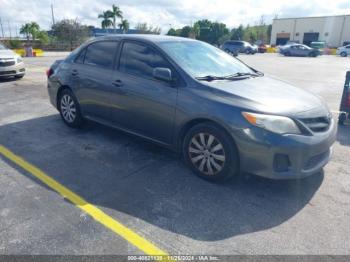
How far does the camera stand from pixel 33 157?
4.14 metres

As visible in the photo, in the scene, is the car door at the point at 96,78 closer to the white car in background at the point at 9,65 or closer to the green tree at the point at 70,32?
the white car in background at the point at 9,65

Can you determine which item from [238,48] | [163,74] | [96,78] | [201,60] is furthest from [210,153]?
[238,48]

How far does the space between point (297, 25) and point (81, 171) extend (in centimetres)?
7230

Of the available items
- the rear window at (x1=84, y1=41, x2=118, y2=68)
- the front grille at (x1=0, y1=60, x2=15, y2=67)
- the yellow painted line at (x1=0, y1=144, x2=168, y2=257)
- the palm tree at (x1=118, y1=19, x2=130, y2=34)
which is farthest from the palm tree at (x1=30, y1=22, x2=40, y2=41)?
the yellow painted line at (x1=0, y1=144, x2=168, y2=257)

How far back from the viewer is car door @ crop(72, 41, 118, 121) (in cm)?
445

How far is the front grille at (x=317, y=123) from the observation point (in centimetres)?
316

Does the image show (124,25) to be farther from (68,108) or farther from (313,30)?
(68,108)

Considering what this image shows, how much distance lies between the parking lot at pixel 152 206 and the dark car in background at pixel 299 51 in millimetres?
33421

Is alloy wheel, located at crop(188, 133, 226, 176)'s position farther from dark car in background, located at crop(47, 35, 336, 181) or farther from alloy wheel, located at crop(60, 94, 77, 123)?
alloy wheel, located at crop(60, 94, 77, 123)

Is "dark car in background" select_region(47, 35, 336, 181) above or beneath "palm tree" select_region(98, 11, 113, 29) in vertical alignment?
beneath

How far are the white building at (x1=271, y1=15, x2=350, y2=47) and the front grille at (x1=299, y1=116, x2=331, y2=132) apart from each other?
65957 mm

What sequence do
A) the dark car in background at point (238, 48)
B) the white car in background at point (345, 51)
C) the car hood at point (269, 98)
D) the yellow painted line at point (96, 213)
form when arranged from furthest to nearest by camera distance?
the dark car in background at point (238, 48), the white car in background at point (345, 51), the car hood at point (269, 98), the yellow painted line at point (96, 213)

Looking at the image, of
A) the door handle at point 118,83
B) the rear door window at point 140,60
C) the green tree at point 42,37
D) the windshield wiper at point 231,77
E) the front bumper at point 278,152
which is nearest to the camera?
the front bumper at point 278,152

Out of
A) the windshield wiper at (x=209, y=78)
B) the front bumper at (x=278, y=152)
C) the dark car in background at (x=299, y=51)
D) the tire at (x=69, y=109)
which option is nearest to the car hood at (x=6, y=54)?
the tire at (x=69, y=109)
